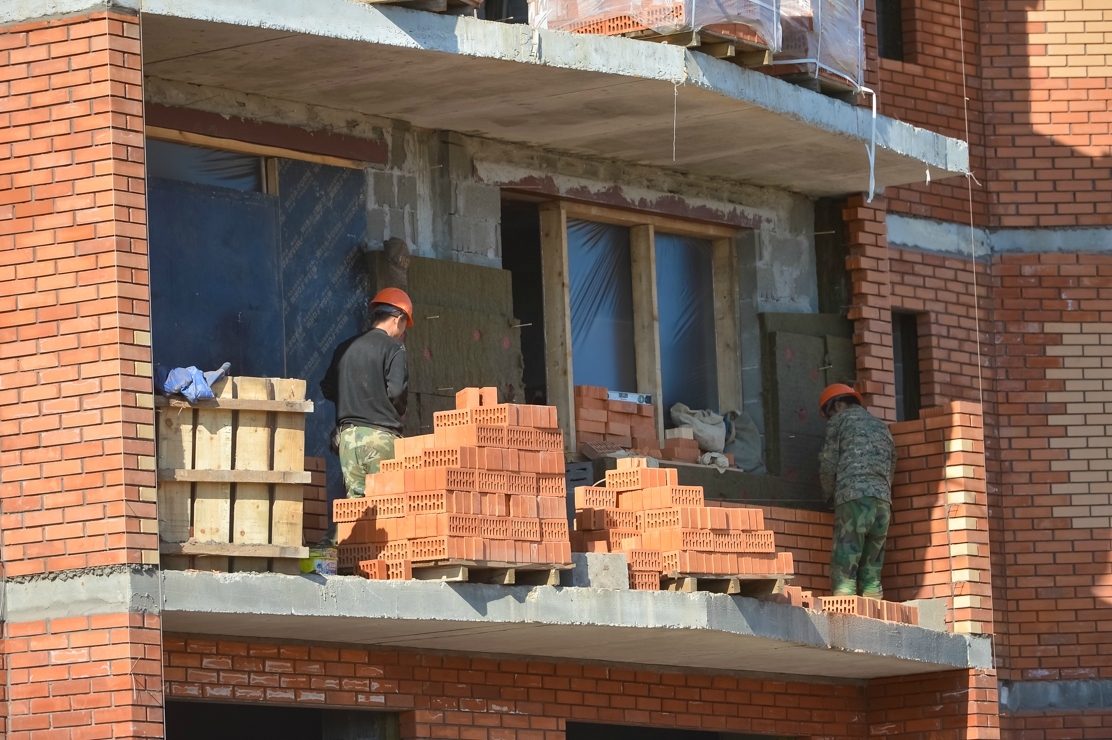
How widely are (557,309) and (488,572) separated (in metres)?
3.51

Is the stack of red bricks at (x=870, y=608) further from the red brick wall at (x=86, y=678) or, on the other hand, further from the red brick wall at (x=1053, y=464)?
the red brick wall at (x=86, y=678)

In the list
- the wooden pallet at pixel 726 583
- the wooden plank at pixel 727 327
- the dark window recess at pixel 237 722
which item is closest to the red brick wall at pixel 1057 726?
the wooden plank at pixel 727 327

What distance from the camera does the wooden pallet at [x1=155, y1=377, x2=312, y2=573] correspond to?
469 inches

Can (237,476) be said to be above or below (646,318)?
below

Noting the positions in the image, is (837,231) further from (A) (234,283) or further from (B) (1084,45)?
(A) (234,283)

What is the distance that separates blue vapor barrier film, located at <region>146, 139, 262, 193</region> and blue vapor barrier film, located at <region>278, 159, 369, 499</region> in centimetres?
18

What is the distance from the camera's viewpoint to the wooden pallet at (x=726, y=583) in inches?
534

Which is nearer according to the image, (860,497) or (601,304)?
(860,497)

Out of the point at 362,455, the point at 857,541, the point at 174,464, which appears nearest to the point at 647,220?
the point at 857,541

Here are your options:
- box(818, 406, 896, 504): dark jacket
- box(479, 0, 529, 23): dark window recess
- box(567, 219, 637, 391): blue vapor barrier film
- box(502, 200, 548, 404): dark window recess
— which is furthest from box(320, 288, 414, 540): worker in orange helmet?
box(818, 406, 896, 504): dark jacket

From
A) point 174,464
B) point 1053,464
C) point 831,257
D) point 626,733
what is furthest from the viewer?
point 1053,464

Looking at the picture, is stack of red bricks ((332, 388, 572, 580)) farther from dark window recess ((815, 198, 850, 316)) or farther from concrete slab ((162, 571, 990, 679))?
dark window recess ((815, 198, 850, 316))

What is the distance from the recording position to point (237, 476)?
1201 centimetres

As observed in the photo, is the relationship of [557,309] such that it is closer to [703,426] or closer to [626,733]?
[703,426]
